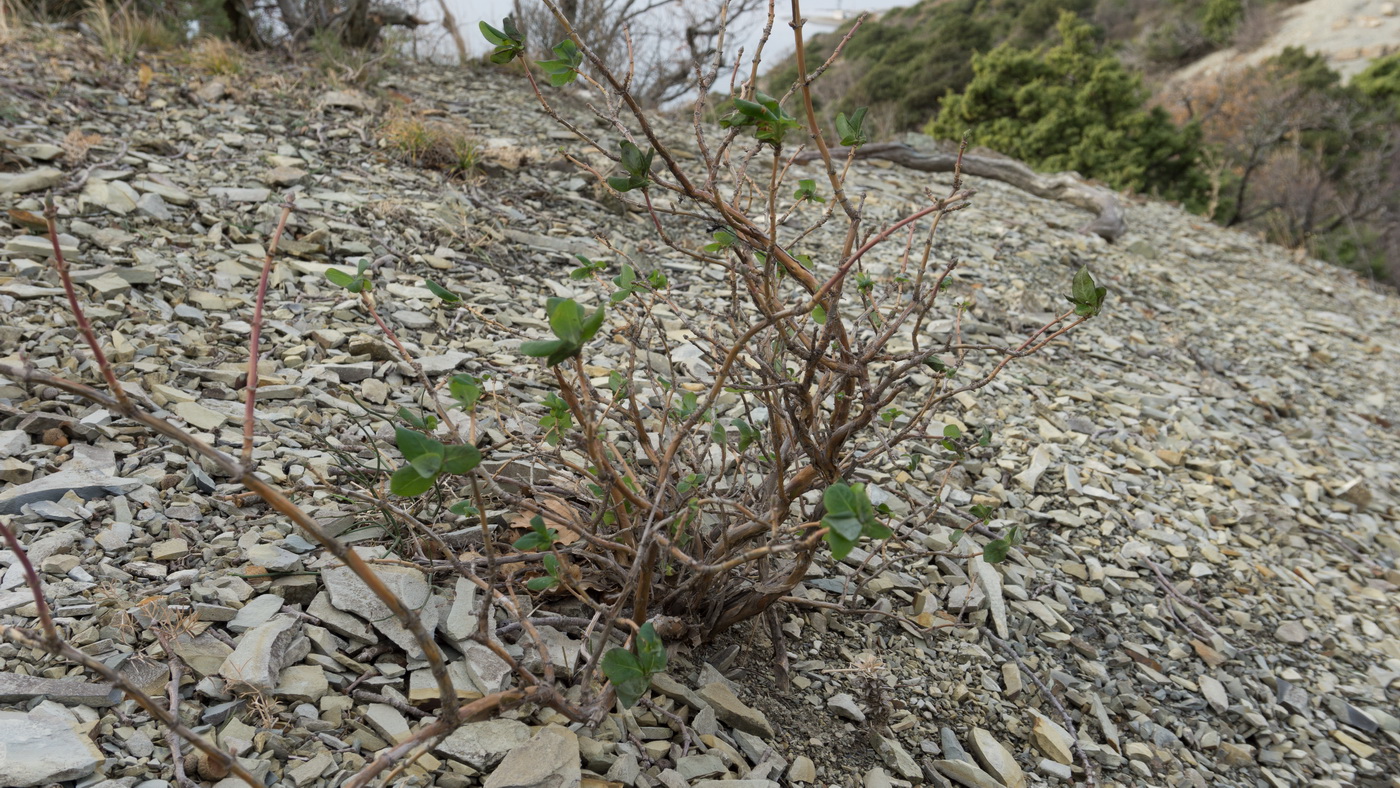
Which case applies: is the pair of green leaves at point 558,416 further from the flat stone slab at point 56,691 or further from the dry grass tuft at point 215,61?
the dry grass tuft at point 215,61

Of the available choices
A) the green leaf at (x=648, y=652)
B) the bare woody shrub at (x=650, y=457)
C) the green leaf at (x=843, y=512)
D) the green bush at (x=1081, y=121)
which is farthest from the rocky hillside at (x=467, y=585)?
the green bush at (x=1081, y=121)

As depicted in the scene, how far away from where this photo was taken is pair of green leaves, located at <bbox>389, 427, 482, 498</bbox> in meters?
0.81

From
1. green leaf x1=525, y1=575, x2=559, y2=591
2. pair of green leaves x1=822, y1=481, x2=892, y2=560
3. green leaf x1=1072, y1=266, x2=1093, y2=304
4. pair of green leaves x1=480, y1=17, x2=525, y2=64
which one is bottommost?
green leaf x1=525, y1=575, x2=559, y2=591

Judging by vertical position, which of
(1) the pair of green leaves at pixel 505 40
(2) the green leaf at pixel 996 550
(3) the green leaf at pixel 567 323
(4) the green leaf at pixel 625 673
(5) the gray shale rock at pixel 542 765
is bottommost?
(5) the gray shale rock at pixel 542 765

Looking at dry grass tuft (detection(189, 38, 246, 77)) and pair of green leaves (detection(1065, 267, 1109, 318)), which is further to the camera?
dry grass tuft (detection(189, 38, 246, 77))

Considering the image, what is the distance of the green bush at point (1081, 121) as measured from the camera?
376 inches

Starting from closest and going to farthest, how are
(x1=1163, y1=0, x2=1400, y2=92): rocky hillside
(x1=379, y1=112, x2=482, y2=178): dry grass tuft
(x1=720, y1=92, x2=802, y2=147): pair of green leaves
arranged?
(x1=720, y1=92, x2=802, y2=147): pair of green leaves → (x1=379, y1=112, x2=482, y2=178): dry grass tuft → (x1=1163, y1=0, x2=1400, y2=92): rocky hillside

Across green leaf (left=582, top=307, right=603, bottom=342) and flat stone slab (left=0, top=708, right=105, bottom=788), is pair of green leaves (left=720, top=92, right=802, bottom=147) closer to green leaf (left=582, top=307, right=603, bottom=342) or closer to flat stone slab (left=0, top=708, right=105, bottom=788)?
green leaf (left=582, top=307, right=603, bottom=342)

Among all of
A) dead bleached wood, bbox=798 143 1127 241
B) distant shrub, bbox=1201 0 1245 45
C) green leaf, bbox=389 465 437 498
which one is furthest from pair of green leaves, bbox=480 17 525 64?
distant shrub, bbox=1201 0 1245 45

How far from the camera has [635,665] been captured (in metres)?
0.99

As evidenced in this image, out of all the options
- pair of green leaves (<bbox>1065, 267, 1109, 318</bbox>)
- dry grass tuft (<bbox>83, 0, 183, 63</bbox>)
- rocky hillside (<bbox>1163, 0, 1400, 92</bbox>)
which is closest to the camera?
pair of green leaves (<bbox>1065, 267, 1109, 318</bbox>)

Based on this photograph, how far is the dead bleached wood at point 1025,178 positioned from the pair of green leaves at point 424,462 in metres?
5.53

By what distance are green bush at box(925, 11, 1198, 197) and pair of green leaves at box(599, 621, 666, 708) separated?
9731 millimetres

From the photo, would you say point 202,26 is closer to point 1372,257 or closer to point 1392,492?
point 1392,492
